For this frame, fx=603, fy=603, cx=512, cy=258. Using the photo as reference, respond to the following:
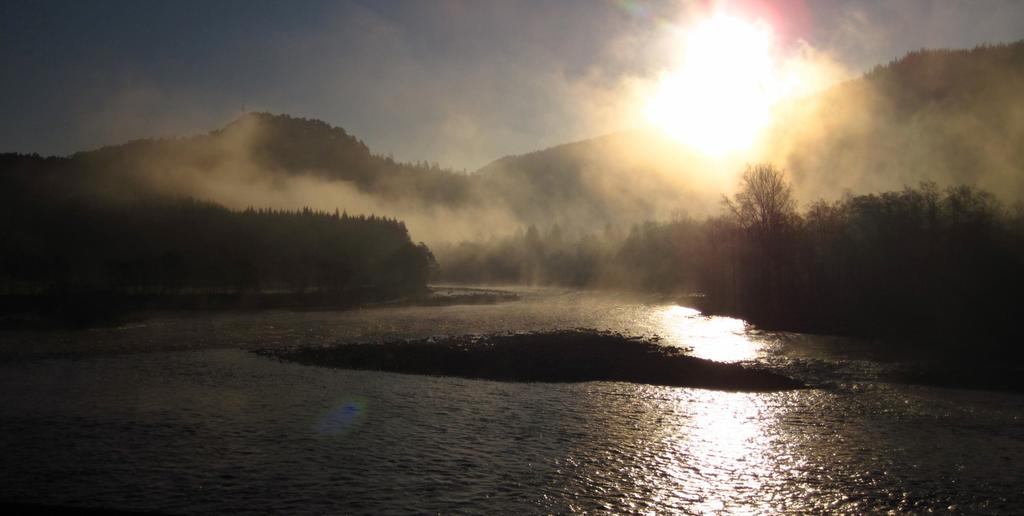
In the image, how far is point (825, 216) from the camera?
78000mm

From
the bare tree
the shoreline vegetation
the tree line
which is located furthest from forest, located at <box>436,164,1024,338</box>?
the tree line

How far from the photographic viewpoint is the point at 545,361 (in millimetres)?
38031

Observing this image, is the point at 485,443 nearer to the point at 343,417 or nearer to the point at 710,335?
the point at 343,417

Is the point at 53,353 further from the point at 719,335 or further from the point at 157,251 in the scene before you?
the point at 157,251

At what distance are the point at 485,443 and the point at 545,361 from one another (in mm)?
17315

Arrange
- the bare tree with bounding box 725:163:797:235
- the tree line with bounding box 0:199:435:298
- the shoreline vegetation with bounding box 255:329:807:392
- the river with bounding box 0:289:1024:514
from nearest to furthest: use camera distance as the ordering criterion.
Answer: the river with bounding box 0:289:1024:514
the shoreline vegetation with bounding box 255:329:807:392
the bare tree with bounding box 725:163:797:235
the tree line with bounding box 0:199:435:298

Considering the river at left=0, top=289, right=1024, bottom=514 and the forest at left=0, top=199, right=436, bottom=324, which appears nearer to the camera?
the river at left=0, top=289, right=1024, bottom=514

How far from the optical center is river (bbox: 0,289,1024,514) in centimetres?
1591

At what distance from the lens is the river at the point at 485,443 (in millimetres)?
15914

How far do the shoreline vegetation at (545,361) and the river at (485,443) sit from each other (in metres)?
1.89

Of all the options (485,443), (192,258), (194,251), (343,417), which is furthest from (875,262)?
(194,251)

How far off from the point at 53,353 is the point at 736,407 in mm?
46623

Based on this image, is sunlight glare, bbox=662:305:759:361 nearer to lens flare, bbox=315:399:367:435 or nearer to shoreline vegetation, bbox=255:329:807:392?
shoreline vegetation, bbox=255:329:807:392

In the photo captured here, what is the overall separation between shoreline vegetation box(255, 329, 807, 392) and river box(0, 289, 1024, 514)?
1.89 m
